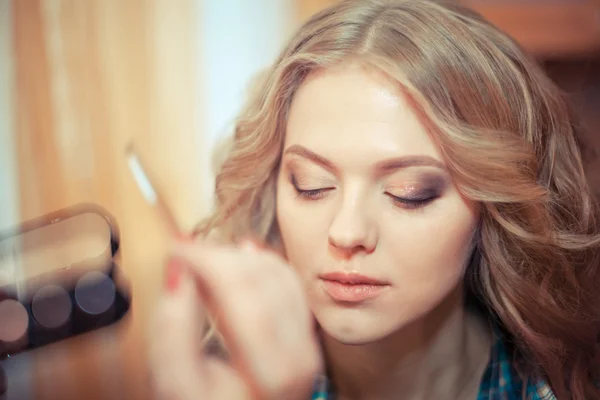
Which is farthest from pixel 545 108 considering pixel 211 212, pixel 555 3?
pixel 211 212

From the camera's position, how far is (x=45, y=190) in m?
0.59

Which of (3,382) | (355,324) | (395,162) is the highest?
(395,162)

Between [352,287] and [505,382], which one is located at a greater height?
[352,287]

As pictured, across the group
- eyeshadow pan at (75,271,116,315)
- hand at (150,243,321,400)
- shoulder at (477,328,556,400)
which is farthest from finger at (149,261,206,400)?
shoulder at (477,328,556,400)

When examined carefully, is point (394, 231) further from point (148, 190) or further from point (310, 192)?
point (148, 190)

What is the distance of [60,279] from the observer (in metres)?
0.56

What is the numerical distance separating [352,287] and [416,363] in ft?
0.46

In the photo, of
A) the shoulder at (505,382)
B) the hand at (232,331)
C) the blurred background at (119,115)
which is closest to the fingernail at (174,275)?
the hand at (232,331)

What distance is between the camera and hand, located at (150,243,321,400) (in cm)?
44

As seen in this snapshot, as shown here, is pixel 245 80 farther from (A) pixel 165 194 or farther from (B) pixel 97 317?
(B) pixel 97 317

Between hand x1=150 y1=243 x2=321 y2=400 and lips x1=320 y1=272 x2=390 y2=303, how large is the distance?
4 centimetres

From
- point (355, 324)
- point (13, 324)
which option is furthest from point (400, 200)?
point (13, 324)

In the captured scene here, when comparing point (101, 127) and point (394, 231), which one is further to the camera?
point (101, 127)

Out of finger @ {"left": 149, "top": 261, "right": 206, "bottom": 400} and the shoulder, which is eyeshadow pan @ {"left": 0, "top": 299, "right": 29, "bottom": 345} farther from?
the shoulder
